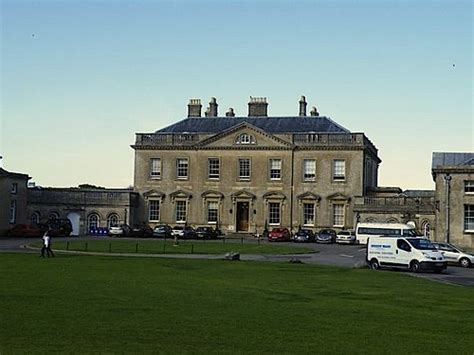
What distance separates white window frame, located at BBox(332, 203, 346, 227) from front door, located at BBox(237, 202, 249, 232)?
795 centimetres

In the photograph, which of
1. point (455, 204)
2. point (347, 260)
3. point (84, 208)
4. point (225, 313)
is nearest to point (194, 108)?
point (84, 208)

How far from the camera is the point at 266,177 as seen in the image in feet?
250

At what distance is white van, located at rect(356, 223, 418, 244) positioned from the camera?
6003cm

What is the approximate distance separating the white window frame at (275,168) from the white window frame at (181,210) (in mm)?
8448

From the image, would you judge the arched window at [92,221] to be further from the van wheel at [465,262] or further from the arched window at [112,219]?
the van wheel at [465,262]

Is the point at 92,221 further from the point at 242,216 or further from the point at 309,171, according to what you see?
the point at 309,171

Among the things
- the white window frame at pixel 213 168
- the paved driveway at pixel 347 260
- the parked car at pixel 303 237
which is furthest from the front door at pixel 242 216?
the paved driveway at pixel 347 260

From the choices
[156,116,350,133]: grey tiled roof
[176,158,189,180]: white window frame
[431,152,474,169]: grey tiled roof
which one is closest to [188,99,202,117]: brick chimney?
[156,116,350,133]: grey tiled roof

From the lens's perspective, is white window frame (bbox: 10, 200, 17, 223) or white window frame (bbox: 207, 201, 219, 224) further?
white window frame (bbox: 207, 201, 219, 224)

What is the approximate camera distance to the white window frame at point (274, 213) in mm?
75438

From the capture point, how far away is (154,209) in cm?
7831

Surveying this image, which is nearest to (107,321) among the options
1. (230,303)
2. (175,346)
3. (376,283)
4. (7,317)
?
(7,317)

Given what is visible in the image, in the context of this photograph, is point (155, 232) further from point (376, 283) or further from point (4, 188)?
point (376, 283)

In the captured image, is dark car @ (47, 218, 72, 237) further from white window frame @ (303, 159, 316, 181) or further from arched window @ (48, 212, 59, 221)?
white window frame @ (303, 159, 316, 181)
